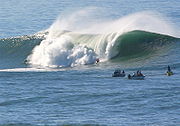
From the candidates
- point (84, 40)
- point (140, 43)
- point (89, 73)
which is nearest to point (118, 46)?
point (140, 43)

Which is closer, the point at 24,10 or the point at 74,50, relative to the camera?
the point at 74,50

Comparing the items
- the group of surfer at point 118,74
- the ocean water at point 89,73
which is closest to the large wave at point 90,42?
the ocean water at point 89,73

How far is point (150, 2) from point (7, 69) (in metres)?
68.3

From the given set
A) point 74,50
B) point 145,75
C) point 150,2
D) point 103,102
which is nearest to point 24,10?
point 150,2

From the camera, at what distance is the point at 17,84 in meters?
53.0

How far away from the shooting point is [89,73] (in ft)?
189

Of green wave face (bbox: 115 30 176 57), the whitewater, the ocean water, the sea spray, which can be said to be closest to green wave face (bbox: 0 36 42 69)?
the ocean water

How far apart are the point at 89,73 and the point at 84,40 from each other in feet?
52.1

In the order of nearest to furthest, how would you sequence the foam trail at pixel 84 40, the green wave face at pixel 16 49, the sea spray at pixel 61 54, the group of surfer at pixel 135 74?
the group of surfer at pixel 135 74
the sea spray at pixel 61 54
the foam trail at pixel 84 40
the green wave face at pixel 16 49

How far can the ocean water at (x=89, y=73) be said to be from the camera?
137 ft

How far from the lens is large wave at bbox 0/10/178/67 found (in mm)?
66875

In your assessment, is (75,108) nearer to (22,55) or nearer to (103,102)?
(103,102)

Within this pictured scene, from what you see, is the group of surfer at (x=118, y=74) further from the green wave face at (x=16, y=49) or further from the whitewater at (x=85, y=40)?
the green wave face at (x=16, y=49)

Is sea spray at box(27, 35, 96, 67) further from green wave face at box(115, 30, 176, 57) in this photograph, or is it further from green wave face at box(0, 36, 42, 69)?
green wave face at box(115, 30, 176, 57)
